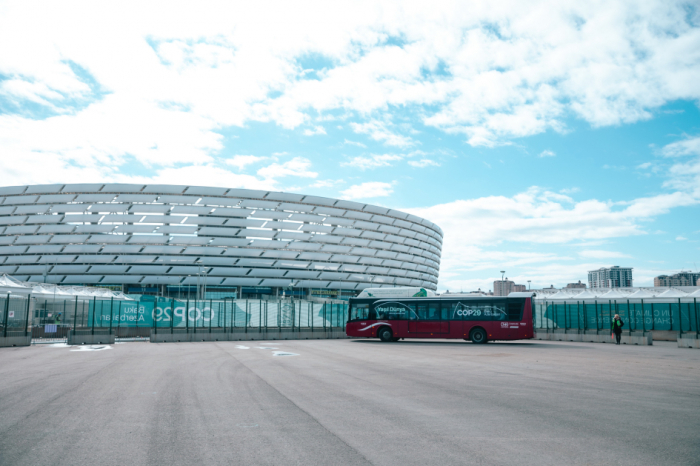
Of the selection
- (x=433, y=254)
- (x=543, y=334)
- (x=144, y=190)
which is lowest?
(x=543, y=334)

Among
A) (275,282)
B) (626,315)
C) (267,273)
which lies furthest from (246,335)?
(275,282)

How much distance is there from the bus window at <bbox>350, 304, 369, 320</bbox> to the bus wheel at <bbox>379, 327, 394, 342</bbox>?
1282 mm

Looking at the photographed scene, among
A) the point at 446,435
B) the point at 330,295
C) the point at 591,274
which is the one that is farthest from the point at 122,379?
the point at 591,274

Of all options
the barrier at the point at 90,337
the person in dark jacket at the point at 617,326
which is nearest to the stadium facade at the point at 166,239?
the barrier at the point at 90,337

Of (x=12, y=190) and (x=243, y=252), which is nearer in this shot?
(x=12, y=190)

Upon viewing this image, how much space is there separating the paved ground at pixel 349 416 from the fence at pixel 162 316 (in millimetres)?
16117

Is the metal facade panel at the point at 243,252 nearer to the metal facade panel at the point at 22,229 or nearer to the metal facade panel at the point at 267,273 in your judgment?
the metal facade panel at the point at 267,273

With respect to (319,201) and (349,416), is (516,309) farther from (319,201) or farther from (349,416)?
(319,201)

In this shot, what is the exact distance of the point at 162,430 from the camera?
6.41 meters

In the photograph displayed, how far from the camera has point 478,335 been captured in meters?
27.0

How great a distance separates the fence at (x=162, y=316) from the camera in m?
29.0

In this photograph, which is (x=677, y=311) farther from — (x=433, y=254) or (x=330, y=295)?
(x=433, y=254)

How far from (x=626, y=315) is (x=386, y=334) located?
14291 mm

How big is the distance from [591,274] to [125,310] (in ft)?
622
